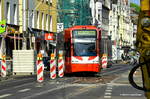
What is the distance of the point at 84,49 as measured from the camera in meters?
28.8

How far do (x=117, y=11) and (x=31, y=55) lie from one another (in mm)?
87182

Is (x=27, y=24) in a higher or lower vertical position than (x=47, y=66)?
higher

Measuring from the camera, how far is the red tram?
28461 millimetres

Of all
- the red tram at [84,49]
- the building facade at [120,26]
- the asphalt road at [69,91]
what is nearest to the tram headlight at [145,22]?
the asphalt road at [69,91]

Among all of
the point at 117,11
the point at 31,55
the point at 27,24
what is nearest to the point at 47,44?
the point at 27,24

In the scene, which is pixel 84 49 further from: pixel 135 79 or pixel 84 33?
pixel 135 79

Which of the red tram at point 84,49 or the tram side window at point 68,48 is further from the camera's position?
the tram side window at point 68,48

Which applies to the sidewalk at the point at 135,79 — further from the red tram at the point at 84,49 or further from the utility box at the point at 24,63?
the utility box at the point at 24,63

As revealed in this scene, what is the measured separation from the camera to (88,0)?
82750 millimetres

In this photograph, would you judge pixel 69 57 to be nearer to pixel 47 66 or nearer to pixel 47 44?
pixel 47 66

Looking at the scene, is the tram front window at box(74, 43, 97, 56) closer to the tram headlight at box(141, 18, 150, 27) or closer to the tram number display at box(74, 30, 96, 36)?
the tram number display at box(74, 30, 96, 36)

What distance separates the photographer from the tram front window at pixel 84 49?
28.7 m

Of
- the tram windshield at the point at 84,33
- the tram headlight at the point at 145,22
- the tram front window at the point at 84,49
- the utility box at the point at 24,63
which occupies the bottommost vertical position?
the utility box at the point at 24,63

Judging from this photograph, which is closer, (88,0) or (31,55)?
(31,55)
